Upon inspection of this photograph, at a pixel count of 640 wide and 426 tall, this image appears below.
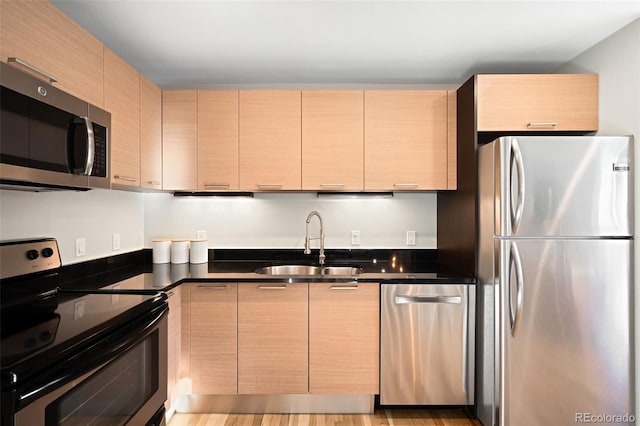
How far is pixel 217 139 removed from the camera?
2.71 m

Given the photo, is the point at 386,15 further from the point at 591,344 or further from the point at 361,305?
the point at 591,344

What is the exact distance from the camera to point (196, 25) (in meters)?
2.10

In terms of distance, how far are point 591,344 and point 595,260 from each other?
0.46m

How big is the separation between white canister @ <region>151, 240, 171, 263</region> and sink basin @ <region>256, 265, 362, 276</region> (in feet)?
2.35

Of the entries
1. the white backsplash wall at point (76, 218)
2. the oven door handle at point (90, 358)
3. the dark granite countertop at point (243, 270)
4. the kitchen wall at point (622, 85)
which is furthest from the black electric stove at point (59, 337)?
the kitchen wall at point (622, 85)

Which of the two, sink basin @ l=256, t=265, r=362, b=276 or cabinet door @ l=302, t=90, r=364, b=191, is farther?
sink basin @ l=256, t=265, r=362, b=276

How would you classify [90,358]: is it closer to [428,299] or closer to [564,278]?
[428,299]

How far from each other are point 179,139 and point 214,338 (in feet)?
4.51

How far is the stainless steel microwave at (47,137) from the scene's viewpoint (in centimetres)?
127

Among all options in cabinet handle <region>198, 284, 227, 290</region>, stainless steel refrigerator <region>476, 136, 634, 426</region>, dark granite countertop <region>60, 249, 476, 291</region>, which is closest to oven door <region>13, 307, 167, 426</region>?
dark granite countertop <region>60, 249, 476, 291</region>

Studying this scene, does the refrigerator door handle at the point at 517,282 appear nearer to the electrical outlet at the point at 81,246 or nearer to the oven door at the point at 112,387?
the oven door at the point at 112,387

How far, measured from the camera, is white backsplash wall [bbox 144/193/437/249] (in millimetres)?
3059

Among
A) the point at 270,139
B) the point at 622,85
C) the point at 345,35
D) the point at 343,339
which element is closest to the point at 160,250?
the point at 270,139

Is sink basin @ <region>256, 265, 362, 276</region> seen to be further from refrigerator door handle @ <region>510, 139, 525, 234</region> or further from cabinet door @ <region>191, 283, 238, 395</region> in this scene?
refrigerator door handle @ <region>510, 139, 525, 234</region>
